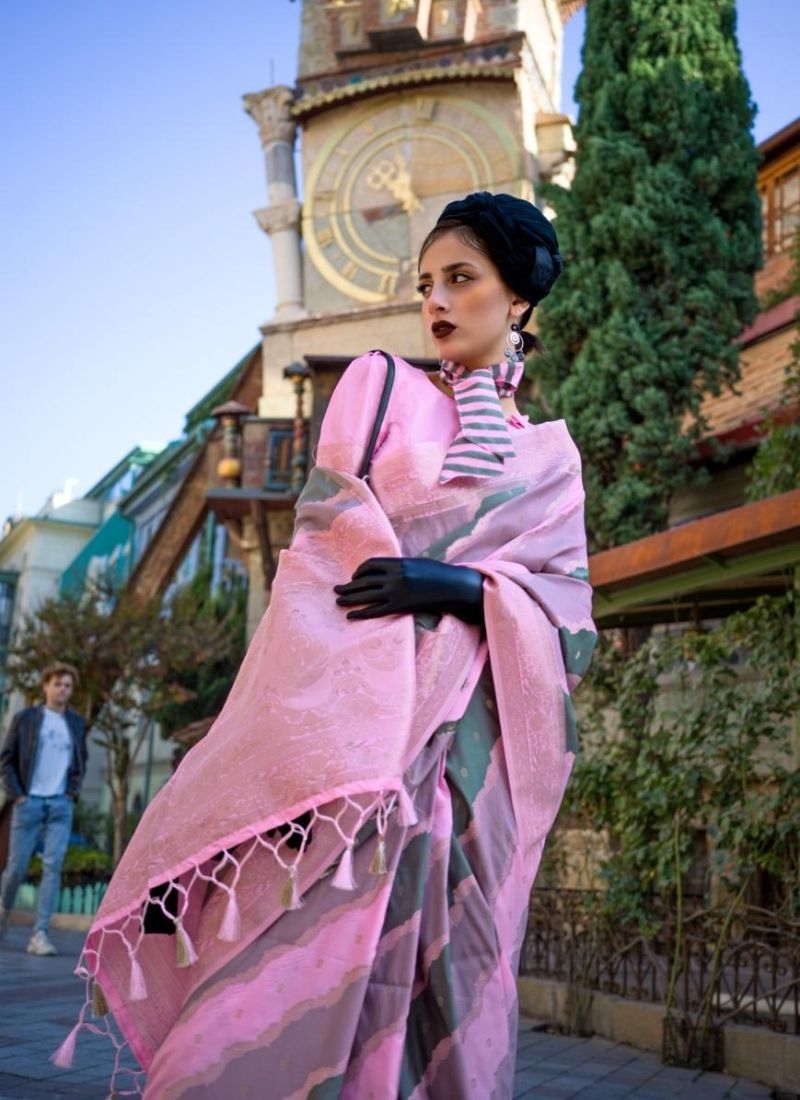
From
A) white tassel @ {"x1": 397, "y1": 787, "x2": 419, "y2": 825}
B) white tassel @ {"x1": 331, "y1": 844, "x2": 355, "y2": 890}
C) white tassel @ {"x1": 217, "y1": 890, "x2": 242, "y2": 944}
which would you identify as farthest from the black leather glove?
white tassel @ {"x1": 217, "y1": 890, "x2": 242, "y2": 944}

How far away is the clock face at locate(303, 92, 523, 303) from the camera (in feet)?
60.3

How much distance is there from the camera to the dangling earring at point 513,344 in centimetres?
306

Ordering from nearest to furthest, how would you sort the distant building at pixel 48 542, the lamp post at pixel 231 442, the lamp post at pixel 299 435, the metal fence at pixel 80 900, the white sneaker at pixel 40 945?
the white sneaker at pixel 40 945
the metal fence at pixel 80 900
the lamp post at pixel 299 435
the lamp post at pixel 231 442
the distant building at pixel 48 542

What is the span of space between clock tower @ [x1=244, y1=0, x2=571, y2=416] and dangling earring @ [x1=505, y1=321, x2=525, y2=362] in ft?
49.4

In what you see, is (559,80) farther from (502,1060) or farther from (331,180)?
(502,1060)

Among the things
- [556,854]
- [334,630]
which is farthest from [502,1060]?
[556,854]

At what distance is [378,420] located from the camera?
9.41 feet

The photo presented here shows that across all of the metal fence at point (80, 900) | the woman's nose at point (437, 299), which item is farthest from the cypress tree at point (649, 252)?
the woman's nose at point (437, 299)

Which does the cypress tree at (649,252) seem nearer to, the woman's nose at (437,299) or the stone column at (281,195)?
the stone column at (281,195)

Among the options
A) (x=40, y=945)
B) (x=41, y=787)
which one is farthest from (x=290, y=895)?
(x=41, y=787)

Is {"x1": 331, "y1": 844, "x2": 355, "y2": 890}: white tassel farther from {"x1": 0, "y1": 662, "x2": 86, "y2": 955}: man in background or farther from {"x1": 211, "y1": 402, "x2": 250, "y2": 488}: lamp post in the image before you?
{"x1": 211, "y1": 402, "x2": 250, "y2": 488}: lamp post

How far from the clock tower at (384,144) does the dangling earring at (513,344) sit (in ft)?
49.4

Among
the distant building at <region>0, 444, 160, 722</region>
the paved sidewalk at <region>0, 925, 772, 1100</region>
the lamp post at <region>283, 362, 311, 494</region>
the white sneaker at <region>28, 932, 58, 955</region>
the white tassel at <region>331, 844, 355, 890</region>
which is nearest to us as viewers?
the white tassel at <region>331, 844, 355, 890</region>

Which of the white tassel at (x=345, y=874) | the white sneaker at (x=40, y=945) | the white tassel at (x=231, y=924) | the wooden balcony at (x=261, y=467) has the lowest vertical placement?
the white sneaker at (x=40, y=945)
